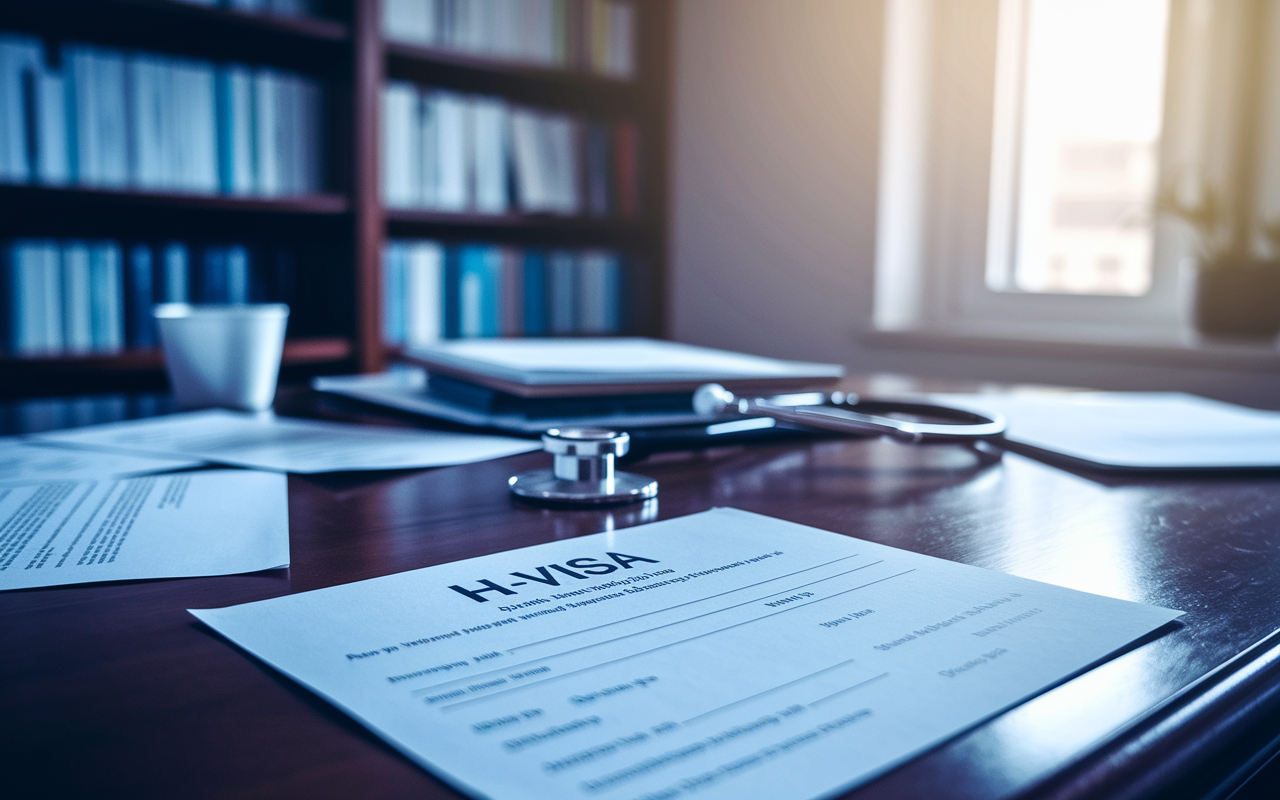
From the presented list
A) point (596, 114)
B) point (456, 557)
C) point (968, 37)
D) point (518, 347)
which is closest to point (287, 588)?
point (456, 557)

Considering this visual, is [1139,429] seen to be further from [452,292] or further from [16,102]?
[16,102]

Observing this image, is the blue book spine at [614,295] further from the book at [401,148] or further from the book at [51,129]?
the book at [51,129]

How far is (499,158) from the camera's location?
2391 millimetres

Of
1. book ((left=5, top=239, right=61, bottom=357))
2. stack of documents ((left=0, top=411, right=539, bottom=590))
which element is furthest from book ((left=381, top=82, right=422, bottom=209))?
stack of documents ((left=0, top=411, right=539, bottom=590))

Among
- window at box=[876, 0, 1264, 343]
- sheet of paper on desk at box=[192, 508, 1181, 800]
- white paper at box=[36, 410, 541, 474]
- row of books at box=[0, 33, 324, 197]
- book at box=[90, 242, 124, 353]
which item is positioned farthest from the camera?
window at box=[876, 0, 1264, 343]

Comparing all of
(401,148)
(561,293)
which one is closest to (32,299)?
(401,148)

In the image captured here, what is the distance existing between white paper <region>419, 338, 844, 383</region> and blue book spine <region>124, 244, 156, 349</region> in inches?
53.0

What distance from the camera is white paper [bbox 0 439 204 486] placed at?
0.55 meters

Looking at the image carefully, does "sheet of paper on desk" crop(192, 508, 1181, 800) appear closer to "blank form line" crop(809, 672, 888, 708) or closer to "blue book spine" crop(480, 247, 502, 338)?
"blank form line" crop(809, 672, 888, 708)

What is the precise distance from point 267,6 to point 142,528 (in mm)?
1906

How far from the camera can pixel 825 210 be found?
2.34 m

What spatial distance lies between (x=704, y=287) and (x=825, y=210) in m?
0.43

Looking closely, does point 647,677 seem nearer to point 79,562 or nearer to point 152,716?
point 152,716

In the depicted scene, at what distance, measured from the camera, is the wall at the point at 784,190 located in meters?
2.25
